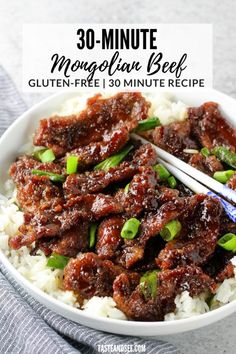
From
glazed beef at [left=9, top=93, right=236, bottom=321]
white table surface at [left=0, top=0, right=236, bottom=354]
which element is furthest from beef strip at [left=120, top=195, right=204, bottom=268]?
white table surface at [left=0, top=0, right=236, bottom=354]

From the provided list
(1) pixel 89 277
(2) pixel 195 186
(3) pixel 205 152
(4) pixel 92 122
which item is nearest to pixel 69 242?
(1) pixel 89 277

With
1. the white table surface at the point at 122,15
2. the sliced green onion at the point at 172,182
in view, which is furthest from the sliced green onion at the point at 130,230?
the white table surface at the point at 122,15

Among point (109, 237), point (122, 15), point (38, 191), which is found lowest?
point (109, 237)

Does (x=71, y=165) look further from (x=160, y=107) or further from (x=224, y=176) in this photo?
(x=224, y=176)

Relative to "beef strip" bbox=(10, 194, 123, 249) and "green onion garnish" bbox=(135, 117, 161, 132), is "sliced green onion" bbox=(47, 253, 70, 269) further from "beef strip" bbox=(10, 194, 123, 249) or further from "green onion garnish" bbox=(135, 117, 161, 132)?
"green onion garnish" bbox=(135, 117, 161, 132)

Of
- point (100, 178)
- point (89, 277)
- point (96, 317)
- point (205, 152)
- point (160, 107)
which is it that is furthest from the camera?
point (160, 107)

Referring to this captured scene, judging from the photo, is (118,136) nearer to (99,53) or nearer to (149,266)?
(149,266)

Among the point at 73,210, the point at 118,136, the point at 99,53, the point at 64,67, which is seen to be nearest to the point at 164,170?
the point at 118,136
